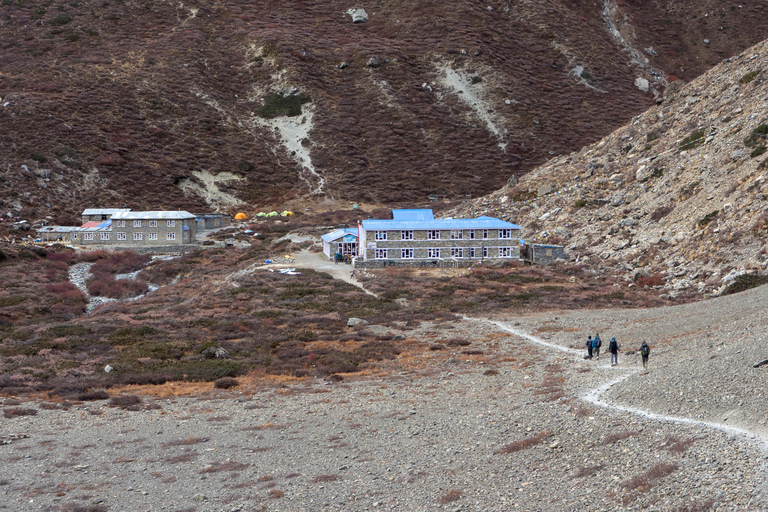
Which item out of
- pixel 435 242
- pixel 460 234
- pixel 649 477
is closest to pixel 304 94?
pixel 435 242

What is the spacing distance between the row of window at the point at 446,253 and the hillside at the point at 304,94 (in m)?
52.8

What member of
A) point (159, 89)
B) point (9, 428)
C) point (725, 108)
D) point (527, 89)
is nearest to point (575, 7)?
point (527, 89)

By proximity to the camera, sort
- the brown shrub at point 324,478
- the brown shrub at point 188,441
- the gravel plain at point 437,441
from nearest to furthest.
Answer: the gravel plain at point 437,441 → the brown shrub at point 324,478 → the brown shrub at point 188,441

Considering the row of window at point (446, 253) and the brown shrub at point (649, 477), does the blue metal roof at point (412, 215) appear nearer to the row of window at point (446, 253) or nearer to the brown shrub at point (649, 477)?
the row of window at point (446, 253)

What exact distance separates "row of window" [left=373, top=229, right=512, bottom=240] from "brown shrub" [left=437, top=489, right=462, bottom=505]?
46.4 metres

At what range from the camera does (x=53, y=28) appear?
476 ft

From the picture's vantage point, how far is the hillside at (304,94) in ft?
378

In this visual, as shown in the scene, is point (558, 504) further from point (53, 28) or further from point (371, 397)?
point (53, 28)

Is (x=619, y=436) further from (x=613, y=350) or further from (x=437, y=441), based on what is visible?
(x=613, y=350)

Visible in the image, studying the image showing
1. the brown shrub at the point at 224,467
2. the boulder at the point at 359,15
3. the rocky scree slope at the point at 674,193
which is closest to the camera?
the brown shrub at the point at 224,467

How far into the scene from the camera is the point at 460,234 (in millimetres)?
64312

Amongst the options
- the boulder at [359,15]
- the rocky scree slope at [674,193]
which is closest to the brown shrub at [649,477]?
the rocky scree slope at [674,193]

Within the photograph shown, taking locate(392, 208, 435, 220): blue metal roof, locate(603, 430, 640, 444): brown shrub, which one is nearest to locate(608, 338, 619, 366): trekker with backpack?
locate(603, 430, 640, 444): brown shrub

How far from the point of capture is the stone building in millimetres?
63562
